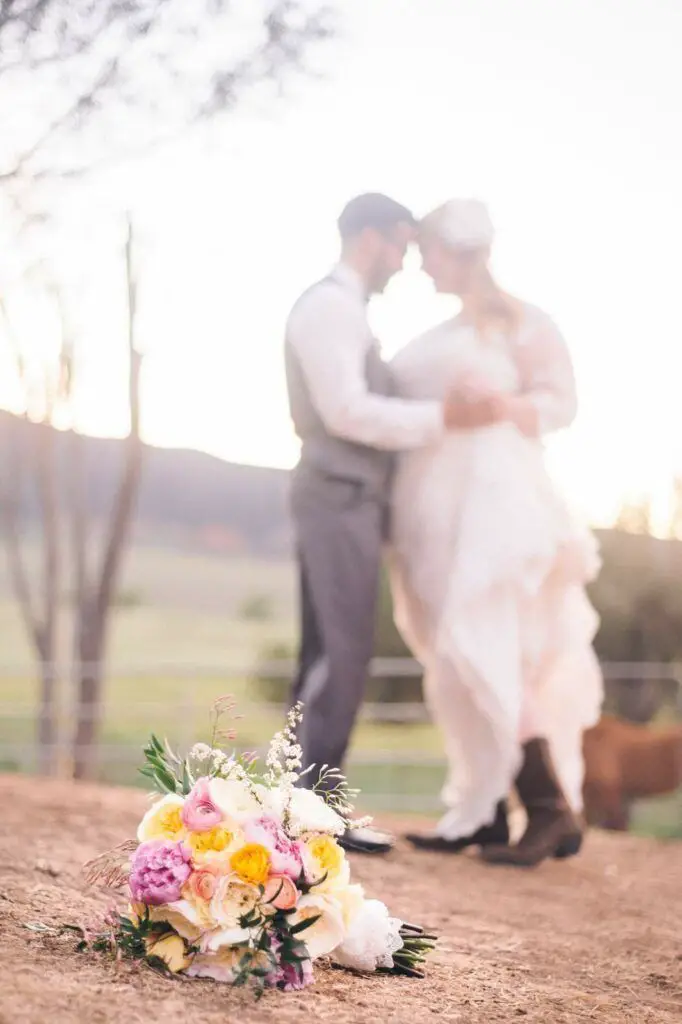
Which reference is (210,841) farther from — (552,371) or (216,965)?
(552,371)

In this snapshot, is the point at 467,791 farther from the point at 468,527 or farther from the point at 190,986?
the point at 190,986

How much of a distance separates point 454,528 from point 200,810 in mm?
2006

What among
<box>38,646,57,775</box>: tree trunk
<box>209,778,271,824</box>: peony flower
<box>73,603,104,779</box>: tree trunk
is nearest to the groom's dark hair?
<box>209,778,271,824</box>: peony flower

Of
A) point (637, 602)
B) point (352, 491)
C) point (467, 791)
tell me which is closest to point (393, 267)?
point (352, 491)

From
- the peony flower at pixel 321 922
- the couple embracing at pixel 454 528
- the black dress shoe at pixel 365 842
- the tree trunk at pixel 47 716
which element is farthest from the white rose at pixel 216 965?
the tree trunk at pixel 47 716

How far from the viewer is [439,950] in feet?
8.39

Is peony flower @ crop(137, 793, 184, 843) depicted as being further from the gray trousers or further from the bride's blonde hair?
the bride's blonde hair

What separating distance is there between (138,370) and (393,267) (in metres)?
4.03

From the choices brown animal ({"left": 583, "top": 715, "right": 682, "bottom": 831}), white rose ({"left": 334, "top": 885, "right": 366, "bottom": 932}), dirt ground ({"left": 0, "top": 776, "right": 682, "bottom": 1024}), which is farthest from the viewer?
brown animal ({"left": 583, "top": 715, "right": 682, "bottom": 831})

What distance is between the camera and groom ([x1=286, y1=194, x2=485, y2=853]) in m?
3.60

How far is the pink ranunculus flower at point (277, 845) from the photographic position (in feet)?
6.33

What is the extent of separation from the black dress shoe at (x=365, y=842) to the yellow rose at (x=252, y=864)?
1.48m

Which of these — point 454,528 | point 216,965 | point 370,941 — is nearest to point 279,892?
point 216,965

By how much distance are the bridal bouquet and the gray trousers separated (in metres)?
1.46
